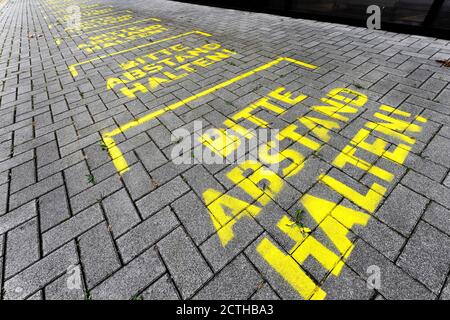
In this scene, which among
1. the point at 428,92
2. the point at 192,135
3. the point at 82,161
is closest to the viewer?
the point at 82,161

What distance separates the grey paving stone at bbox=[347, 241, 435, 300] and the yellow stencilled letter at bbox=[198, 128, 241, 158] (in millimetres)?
1711

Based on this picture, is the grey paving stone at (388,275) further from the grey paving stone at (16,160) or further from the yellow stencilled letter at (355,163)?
the grey paving stone at (16,160)

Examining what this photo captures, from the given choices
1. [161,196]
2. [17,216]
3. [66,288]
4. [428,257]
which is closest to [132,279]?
[66,288]

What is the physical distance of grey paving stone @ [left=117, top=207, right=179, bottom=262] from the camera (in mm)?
2080

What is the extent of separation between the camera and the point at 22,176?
9.31 ft

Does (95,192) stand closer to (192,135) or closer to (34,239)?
(34,239)

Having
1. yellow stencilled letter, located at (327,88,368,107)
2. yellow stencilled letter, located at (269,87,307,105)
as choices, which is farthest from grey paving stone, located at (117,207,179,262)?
yellow stencilled letter, located at (327,88,368,107)

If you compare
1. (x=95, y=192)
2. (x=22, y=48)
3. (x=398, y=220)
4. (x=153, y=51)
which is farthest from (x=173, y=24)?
(x=398, y=220)

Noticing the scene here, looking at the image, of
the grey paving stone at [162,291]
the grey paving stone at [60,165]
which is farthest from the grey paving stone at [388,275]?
the grey paving stone at [60,165]

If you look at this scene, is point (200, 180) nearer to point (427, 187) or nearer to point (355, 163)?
point (355, 163)

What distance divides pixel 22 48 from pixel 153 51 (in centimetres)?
451

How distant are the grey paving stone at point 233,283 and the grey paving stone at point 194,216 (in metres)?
0.36

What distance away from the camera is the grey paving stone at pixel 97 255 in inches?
75.9

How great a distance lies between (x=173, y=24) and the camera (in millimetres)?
8477
